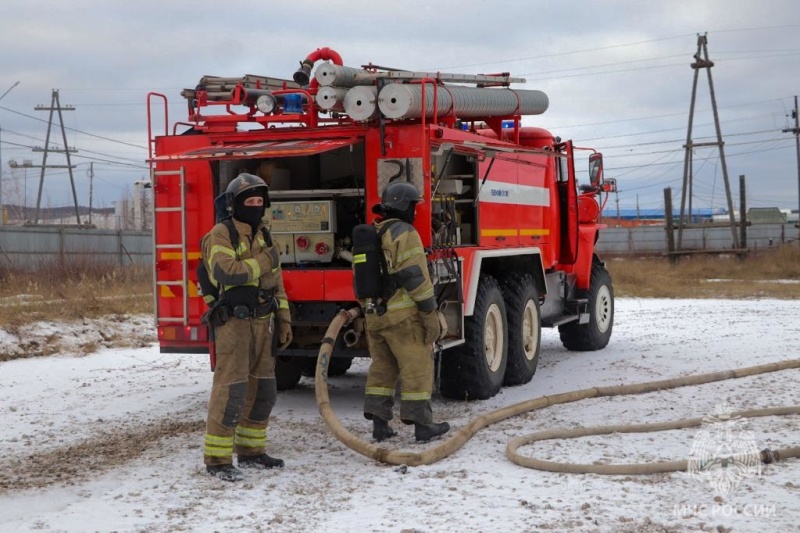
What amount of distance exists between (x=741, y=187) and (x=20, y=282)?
2707cm

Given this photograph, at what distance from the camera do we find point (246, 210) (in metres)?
6.02

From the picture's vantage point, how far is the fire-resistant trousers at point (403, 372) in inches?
264

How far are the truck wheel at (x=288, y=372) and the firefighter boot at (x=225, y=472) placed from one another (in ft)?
11.0

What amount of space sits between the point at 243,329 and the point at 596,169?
22.6 feet

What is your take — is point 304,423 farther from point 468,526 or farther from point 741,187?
point 741,187

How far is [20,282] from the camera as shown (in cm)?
1742

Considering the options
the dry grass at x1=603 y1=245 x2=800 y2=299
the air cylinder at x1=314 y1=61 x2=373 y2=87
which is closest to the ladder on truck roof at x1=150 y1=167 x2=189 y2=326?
the air cylinder at x1=314 y1=61 x2=373 y2=87

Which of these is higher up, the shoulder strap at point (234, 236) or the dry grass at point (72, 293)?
the shoulder strap at point (234, 236)

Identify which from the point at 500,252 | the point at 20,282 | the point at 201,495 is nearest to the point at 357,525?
the point at 201,495

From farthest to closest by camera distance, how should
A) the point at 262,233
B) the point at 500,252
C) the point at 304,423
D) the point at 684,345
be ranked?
the point at 684,345, the point at 500,252, the point at 304,423, the point at 262,233

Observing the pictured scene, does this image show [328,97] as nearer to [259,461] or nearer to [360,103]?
[360,103]

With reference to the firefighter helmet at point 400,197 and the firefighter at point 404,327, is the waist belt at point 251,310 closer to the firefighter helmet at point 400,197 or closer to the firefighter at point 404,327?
the firefighter at point 404,327
